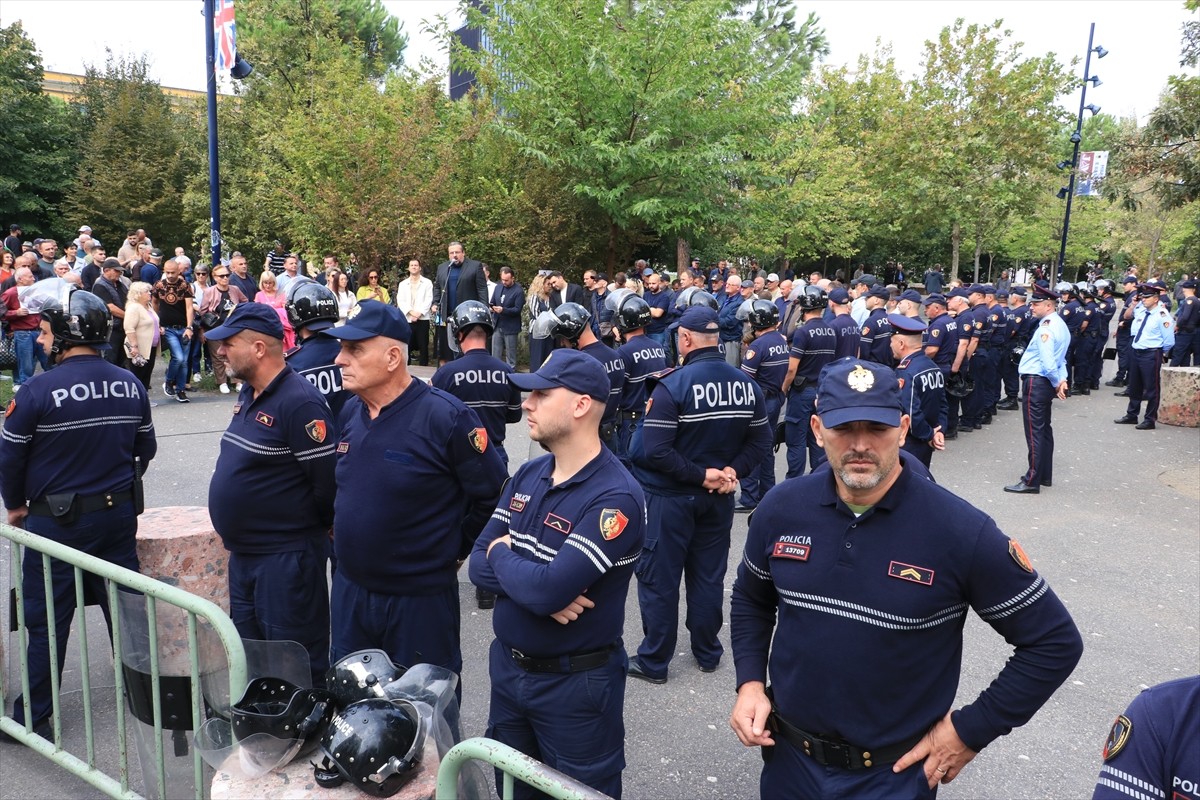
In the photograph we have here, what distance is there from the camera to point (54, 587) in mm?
4141

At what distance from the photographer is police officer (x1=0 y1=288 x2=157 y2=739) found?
4.18 m

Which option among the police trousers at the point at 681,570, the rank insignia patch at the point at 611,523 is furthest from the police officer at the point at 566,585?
the police trousers at the point at 681,570

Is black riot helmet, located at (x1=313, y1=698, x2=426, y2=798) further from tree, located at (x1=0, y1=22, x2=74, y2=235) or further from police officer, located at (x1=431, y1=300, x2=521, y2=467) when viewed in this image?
tree, located at (x1=0, y1=22, x2=74, y2=235)

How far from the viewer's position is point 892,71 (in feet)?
103

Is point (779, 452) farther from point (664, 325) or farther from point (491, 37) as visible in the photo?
point (491, 37)

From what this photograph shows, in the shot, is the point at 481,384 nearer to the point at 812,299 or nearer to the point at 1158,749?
the point at 812,299

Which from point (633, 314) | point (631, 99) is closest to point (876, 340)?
point (633, 314)

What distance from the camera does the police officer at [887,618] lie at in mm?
2350

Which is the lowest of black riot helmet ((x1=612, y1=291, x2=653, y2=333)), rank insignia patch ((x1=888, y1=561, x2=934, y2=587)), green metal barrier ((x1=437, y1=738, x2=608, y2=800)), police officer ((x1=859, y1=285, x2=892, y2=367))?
green metal barrier ((x1=437, y1=738, x2=608, y2=800))

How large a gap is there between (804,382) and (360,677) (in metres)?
7.20

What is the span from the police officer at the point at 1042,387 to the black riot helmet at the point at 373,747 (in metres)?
8.35

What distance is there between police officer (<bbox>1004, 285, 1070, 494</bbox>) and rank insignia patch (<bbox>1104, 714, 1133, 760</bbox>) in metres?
8.04

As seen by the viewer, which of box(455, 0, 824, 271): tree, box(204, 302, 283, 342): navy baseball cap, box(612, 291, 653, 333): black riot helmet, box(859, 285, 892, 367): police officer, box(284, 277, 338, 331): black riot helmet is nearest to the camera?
box(204, 302, 283, 342): navy baseball cap

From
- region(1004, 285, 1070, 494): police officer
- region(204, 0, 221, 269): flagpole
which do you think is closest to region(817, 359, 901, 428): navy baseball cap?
region(1004, 285, 1070, 494): police officer
